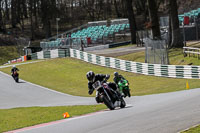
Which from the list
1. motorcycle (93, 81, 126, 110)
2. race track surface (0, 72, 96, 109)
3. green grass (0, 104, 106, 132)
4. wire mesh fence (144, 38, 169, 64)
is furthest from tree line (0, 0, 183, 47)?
motorcycle (93, 81, 126, 110)

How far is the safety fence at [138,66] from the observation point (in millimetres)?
24875

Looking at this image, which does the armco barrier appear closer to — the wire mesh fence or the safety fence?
the safety fence

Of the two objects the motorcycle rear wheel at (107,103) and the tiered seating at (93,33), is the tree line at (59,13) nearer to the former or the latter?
the tiered seating at (93,33)

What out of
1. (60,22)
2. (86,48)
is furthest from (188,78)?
(60,22)

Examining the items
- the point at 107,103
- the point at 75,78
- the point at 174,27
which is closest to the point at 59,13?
the point at 174,27

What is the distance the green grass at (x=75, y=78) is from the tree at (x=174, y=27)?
Result: 4.99 m

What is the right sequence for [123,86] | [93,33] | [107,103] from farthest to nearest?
1. [93,33]
2. [123,86]
3. [107,103]

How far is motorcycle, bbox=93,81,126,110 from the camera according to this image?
13539 mm

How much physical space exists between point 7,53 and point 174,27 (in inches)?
1534

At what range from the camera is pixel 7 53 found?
66.3 metres

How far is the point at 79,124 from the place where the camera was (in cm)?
1071

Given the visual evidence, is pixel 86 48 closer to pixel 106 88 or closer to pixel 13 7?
pixel 106 88

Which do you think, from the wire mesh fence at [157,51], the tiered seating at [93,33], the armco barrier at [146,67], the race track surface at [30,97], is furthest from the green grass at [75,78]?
the tiered seating at [93,33]

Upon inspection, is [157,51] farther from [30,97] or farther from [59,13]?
[59,13]
